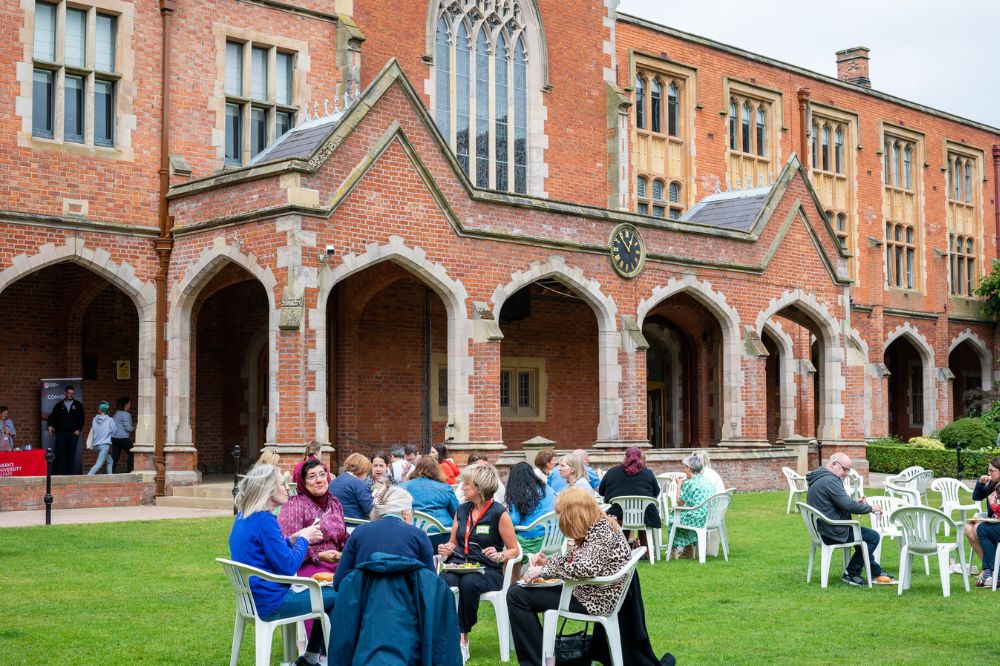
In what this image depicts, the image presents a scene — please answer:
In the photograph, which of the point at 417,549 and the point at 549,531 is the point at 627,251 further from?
the point at 417,549

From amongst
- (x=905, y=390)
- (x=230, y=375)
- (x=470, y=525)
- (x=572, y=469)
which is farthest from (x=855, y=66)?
(x=470, y=525)

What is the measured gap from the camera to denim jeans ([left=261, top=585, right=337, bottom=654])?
25.2 feet

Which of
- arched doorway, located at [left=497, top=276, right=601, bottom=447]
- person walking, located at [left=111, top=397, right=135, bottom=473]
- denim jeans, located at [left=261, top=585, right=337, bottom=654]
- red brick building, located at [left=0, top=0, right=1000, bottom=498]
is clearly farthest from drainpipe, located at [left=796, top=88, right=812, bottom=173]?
denim jeans, located at [left=261, top=585, right=337, bottom=654]

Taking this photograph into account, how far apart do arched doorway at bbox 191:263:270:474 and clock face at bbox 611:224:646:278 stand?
6.75 metres

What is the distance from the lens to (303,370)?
1825cm

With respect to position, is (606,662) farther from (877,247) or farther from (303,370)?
(877,247)

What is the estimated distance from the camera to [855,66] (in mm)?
40938

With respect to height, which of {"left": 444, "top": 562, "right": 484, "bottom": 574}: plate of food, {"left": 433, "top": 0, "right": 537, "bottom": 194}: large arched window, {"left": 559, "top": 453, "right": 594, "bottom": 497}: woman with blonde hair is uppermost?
{"left": 433, "top": 0, "right": 537, "bottom": 194}: large arched window

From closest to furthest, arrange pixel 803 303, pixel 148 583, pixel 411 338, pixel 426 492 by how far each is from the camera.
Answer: pixel 426 492
pixel 148 583
pixel 411 338
pixel 803 303

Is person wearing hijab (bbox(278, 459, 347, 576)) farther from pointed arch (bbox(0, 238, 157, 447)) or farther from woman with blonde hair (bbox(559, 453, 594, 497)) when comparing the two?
pointed arch (bbox(0, 238, 157, 447))

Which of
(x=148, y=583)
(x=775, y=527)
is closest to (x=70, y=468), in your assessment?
(x=148, y=583)

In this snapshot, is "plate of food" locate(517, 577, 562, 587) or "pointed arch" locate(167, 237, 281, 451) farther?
"pointed arch" locate(167, 237, 281, 451)

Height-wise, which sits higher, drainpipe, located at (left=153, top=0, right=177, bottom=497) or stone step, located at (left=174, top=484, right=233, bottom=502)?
drainpipe, located at (left=153, top=0, right=177, bottom=497)

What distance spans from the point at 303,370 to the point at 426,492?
8.19 metres
